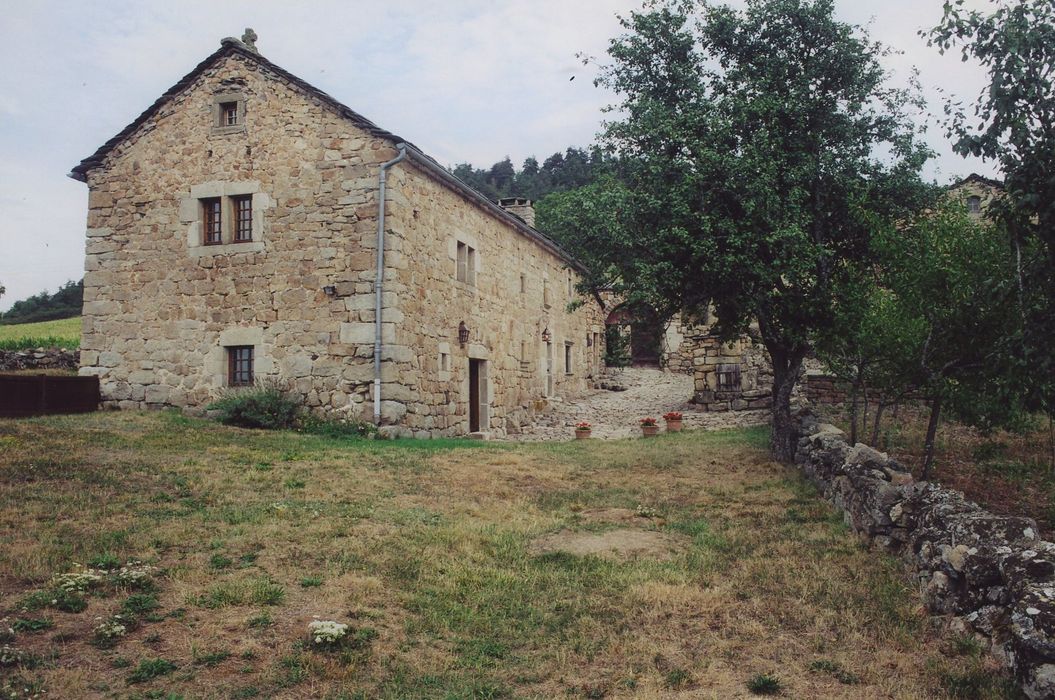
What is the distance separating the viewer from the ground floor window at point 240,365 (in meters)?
15.5

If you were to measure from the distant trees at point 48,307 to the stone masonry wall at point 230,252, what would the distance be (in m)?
33.0

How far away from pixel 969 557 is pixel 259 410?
12186 millimetres

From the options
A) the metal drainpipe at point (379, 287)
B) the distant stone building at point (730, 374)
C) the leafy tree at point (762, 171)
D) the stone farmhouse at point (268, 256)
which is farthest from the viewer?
the distant stone building at point (730, 374)

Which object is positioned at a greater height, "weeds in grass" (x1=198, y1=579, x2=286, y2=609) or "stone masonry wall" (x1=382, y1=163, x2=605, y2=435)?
"stone masonry wall" (x1=382, y1=163, x2=605, y2=435)

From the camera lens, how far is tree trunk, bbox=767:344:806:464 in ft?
41.4

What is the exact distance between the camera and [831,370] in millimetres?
11250

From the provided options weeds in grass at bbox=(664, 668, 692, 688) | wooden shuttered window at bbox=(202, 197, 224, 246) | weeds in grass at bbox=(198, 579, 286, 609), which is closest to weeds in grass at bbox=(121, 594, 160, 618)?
weeds in grass at bbox=(198, 579, 286, 609)

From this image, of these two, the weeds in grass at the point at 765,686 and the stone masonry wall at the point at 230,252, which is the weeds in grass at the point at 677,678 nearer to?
the weeds in grass at the point at 765,686

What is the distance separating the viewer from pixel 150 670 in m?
4.45

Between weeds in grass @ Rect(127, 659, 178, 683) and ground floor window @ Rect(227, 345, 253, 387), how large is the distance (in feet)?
37.5

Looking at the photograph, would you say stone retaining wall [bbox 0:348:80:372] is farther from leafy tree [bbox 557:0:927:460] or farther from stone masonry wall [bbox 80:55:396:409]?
leafy tree [bbox 557:0:927:460]

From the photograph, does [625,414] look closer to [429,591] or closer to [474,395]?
[474,395]

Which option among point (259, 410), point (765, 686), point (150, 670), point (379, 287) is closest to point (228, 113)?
point (379, 287)

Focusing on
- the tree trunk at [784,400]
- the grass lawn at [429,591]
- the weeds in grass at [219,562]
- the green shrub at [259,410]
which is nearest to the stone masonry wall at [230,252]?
the green shrub at [259,410]
